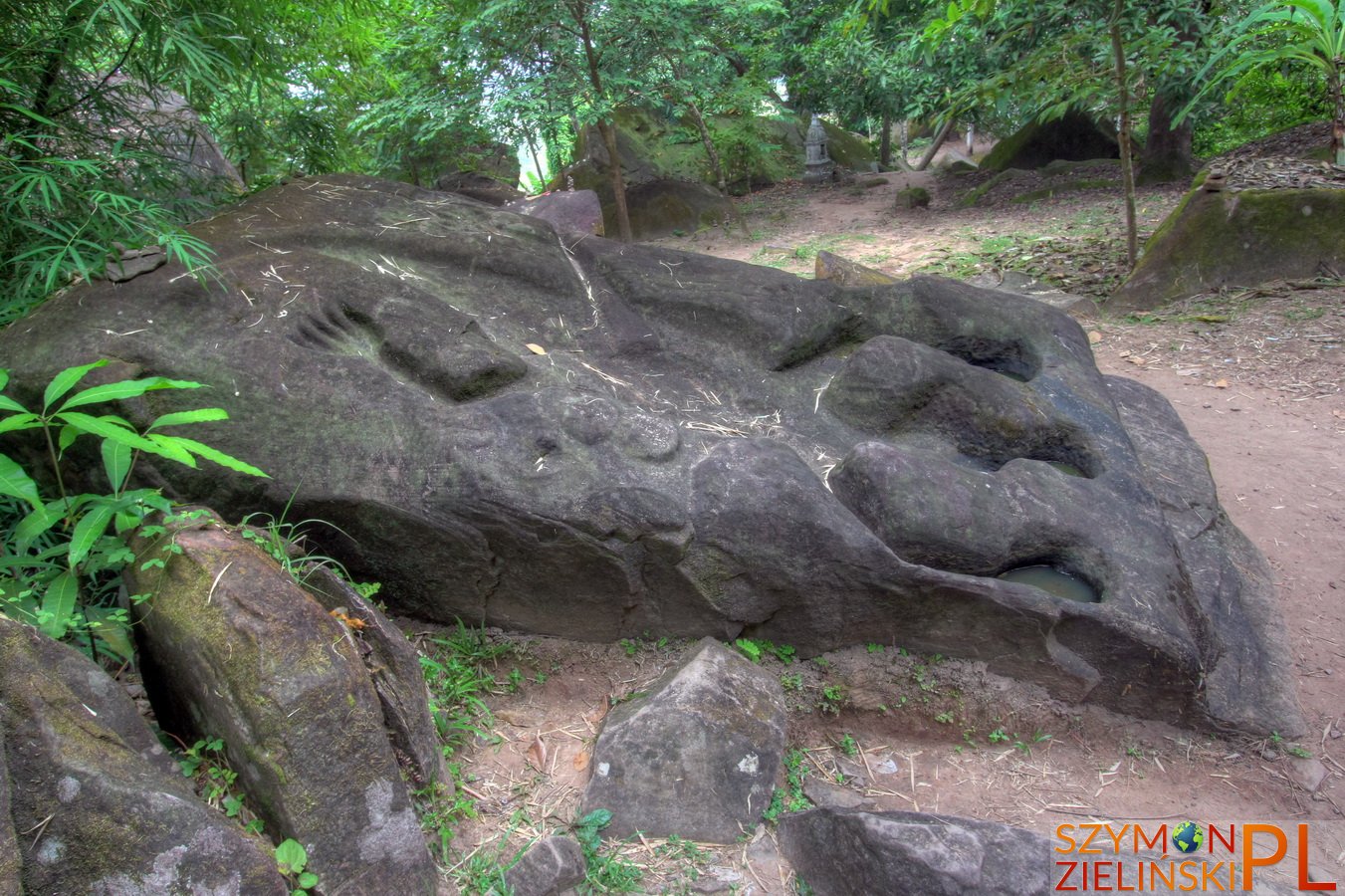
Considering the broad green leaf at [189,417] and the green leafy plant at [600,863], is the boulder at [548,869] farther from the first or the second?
the broad green leaf at [189,417]

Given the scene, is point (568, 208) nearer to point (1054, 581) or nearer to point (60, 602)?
point (1054, 581)

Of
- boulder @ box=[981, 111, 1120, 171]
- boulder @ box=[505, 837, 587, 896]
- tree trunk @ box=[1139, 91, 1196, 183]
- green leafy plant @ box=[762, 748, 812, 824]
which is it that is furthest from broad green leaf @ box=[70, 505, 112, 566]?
boulder @ box=[981, 111, 1120, 171]

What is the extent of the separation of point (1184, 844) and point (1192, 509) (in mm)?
1585

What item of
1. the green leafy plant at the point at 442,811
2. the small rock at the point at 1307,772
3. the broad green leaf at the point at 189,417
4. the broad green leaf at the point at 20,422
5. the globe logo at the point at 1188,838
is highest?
the broad green leaf at the point at 20,422

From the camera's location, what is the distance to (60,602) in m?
1.97

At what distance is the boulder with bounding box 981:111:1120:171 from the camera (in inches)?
461

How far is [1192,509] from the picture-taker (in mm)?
3527

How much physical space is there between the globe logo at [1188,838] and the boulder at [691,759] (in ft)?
3.87

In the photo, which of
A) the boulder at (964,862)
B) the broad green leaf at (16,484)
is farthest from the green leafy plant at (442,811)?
the broad green leaf at (16,484)

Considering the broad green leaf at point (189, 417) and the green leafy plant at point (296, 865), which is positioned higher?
the broad green leaf at point (189, 417)

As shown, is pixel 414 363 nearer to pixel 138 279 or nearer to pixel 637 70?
pixel 138 279

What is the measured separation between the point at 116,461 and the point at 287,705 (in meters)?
0.82

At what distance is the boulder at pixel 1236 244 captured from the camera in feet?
21.3

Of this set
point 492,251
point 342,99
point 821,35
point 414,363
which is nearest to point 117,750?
point 414,363
